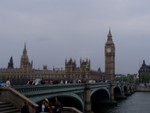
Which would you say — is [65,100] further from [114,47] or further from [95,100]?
[114,47]

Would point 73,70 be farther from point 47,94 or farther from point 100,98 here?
point 47,94

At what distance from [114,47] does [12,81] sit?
400 ft

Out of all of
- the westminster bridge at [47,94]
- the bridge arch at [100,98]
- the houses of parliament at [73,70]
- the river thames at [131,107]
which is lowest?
the river thames at [131,107]

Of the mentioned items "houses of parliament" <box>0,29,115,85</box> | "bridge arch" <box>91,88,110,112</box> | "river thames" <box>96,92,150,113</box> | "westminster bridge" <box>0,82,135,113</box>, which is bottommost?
"river thames" <box>96,92,150,113</box>

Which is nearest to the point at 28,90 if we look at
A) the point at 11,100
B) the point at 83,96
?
the point at 11,100

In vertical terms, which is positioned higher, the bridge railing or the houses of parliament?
the houses of parliament

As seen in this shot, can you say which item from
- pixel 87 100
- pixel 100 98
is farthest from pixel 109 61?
pixel 87 100

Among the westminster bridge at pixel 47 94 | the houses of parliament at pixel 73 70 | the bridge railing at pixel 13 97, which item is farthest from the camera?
the houses of parliament at pixel 73 70

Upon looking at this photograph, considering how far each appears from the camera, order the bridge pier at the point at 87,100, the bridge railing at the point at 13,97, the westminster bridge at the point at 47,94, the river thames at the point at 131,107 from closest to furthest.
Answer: the bridge railing at the point at 13,97 → the westminster bridge at the point at 47,94 → the bridge pier at the point at 87,100 → the river thames at the point at 131,107

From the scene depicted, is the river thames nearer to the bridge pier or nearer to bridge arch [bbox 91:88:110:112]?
bridge arch [bbox 91:88:110:112]

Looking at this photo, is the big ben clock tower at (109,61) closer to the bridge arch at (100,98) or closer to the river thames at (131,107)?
the river thames at (131,107)

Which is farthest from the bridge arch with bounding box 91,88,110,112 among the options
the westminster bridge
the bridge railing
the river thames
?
the bridge railing

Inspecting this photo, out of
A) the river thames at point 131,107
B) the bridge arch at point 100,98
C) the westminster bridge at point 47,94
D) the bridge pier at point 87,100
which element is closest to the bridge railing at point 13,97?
the westminster bridge at point 47,94

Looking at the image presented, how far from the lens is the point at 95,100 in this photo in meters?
75.1
